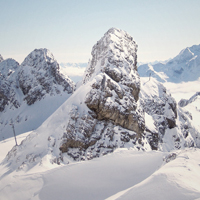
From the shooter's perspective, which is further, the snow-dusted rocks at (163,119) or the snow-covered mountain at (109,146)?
the snow-dusted rocks at (163,119)

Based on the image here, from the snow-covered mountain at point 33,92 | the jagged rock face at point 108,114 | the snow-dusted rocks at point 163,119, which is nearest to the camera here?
the jagged rock face at point 108,114

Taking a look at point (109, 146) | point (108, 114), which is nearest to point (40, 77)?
point (108, 114)

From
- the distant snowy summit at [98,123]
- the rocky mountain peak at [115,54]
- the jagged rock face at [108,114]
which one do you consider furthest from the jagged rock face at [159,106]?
the rocky mountain peak at [115,54]

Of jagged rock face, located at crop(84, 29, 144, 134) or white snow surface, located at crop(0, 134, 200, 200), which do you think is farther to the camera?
jagged rock face, located at crop(84, 29, 144, 134)

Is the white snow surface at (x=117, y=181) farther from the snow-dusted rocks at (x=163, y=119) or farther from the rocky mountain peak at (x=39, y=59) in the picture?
the rocky mountain peak at (x=39, y=59)

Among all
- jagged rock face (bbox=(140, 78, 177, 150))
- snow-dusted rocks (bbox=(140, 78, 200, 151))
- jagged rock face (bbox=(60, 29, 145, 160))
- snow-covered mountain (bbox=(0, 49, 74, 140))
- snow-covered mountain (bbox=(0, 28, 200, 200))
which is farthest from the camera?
snow-covered mountain (bbox=(0, 49, 74, 140))

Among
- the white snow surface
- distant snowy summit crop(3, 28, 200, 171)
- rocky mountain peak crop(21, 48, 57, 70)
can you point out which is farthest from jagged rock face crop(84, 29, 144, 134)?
rocky mountain peak crop(21, 48, 57, 70)

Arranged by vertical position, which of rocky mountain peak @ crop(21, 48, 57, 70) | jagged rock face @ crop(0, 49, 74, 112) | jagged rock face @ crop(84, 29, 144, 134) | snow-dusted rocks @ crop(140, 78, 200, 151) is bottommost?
snow-dusted rocks @ crop(140, 78, 200, 151)

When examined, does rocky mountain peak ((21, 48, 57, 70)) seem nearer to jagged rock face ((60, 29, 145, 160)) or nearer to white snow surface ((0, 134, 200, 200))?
jagged rock face ((60, 29, 145, 160))

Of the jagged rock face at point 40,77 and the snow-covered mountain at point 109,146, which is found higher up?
the jagged rock face at point 40,77
